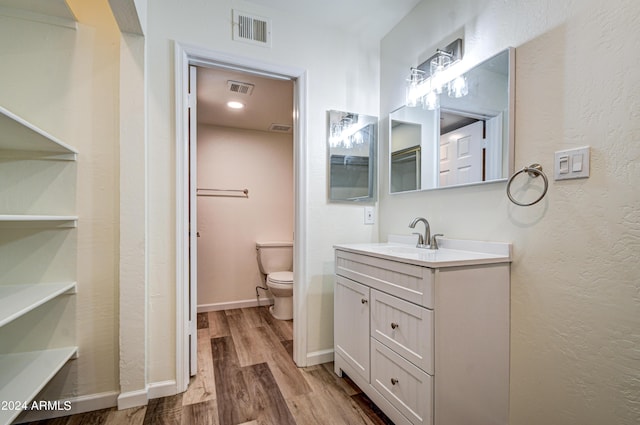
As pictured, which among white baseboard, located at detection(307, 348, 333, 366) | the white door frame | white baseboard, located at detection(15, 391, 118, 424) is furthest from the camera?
white baseboard, located at detection(307, 348, 333, 366)

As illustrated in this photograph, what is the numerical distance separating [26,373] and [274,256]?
2.08m

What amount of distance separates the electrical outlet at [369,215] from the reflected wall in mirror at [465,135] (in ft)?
0.92

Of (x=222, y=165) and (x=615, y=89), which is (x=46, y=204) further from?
(x=615, y=89)

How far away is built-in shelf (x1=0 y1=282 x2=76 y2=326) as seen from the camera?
41.0 inches

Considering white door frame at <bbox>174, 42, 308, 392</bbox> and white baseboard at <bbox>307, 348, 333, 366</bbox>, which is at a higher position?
white door frame at <bbox>174, 42, 308, 392</bbox>

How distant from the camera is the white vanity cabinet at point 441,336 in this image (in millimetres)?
1105

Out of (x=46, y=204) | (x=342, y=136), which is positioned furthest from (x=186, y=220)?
(x=342, y=136)

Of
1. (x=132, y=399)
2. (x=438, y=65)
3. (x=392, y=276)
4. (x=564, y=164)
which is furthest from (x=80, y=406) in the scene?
(x=438, y=65)

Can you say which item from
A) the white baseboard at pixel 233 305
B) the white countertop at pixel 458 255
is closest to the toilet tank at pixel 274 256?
the white baseboard at pixel 233 305

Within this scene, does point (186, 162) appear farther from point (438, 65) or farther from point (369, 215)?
point (438, 65)

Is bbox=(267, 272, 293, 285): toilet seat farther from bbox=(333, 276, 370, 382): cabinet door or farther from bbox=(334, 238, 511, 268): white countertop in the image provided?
bbox=(334, 238, 511, 268): white countertop

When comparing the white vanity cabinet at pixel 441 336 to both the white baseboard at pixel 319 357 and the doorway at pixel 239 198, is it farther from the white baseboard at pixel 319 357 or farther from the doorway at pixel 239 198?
the doorway at pixel 239 198

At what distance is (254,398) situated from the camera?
1.59m

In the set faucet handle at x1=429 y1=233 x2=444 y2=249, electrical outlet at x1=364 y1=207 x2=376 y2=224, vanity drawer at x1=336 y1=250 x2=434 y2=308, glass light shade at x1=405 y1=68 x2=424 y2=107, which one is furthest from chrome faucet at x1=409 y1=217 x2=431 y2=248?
glass light shade at x1=405 y1=68 x2=424 y2=107
